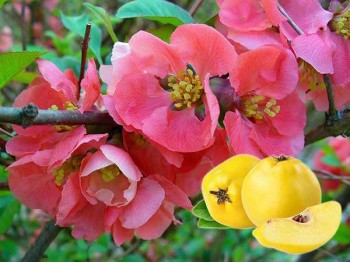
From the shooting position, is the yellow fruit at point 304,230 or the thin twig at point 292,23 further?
the thin twig at point 292,23

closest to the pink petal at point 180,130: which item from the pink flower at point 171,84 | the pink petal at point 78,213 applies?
the pink flower at point 171,84

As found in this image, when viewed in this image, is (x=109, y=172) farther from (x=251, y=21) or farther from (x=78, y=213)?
(x=251, y=21)

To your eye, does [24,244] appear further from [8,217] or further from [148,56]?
[148,56]

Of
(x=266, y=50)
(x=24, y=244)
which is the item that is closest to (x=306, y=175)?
(x=266, y=50)

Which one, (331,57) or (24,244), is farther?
(24,244)

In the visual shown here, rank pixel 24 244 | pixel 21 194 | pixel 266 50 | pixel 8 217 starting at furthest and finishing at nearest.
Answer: pixel 24 244, pixel 8 217, pixel 21 194, pixel 266 50

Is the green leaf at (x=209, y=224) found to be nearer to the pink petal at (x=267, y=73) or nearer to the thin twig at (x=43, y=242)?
the pink petal at (x=267, y=73)
